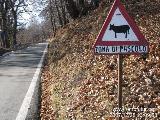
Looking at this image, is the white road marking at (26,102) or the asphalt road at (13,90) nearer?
the white road marking at (26,102)

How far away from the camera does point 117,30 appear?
6656 mm

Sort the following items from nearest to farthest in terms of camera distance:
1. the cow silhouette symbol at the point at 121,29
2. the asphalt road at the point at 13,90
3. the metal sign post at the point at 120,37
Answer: the cow silhouette symbol at the point at 121,29
the metal sign post at the point at 120,37
the asphalt road at the point at 13,90

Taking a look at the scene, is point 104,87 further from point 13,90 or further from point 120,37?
point 13,90

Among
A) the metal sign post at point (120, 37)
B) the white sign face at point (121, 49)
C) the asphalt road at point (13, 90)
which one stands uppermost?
the metal sign post at point (120, 37)

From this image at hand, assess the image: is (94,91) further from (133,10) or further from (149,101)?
(133,10)

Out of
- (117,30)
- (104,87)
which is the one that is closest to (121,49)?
(117,30)

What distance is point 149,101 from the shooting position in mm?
8125

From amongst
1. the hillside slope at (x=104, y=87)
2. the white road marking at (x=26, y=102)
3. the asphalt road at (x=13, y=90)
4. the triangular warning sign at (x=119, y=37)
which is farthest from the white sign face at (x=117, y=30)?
the asphalt road at (x=13, y=90)

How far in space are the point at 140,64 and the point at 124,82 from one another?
1.09 metres

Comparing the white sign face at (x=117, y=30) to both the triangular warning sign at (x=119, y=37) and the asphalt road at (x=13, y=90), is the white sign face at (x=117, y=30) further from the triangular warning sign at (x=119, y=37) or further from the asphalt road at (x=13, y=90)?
the asphalt road at (x=13, y=90)

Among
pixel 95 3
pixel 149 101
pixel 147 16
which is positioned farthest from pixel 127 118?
pixel 95 3

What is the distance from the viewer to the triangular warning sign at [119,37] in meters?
6.72

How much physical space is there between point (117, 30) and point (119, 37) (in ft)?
0.56

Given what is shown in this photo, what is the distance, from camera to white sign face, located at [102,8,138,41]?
6695 mm
